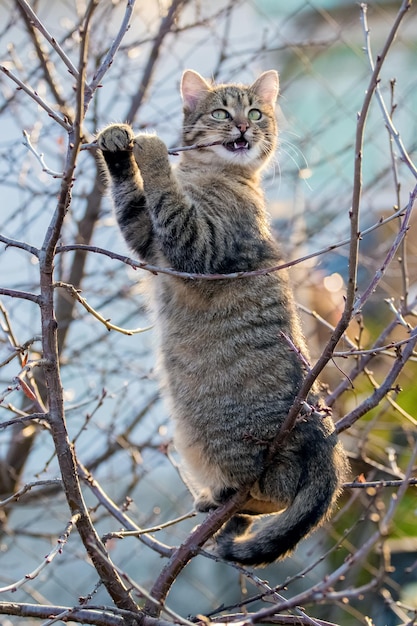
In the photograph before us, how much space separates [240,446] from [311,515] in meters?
0.28

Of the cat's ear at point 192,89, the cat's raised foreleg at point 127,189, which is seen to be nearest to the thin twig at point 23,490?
the cat's raised foreleg at point 127,189

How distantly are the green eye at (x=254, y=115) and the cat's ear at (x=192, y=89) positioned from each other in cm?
19

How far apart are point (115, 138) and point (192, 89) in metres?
0.81

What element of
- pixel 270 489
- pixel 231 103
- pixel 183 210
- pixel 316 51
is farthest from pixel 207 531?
pixel 316 51

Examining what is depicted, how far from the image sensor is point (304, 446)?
2354 millimetres

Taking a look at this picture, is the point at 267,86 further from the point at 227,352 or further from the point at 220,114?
the point at 227,352

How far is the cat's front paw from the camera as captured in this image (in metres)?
2.39

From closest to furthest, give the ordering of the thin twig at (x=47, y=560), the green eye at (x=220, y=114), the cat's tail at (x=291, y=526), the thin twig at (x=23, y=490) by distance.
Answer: the thin twig at (x=47, y=560) → the thin twig at (x=23, y=490) → the cat's tail at (x=291, y=526) → the green eye at (x=220, y=114)

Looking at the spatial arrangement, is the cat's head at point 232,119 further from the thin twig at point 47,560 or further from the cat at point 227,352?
the thin twig at point 47,560

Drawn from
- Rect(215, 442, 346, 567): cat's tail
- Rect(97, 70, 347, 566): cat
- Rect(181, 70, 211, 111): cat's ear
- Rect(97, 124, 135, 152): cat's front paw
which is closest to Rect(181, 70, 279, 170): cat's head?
Rect(181, 70, 211, 111): cat's ear

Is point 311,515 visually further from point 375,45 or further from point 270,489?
point 375,45

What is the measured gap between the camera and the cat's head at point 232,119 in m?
2.91

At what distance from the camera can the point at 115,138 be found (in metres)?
2.40

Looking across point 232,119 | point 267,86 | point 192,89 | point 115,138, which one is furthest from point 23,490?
point 267,86
